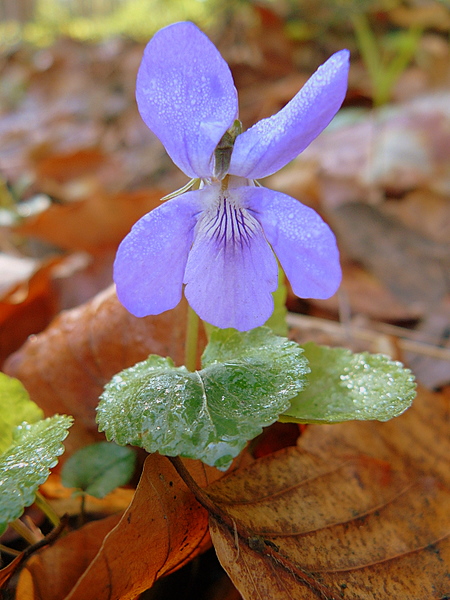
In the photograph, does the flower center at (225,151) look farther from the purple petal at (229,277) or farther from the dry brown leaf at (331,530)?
the dry brown leaf at (331,530)

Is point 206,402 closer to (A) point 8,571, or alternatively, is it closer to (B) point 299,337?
(A) point 8,571

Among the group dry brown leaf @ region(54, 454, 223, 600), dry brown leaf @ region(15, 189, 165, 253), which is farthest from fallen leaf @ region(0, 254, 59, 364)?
dry brown leaf @ region(54, 454, 223, 600)

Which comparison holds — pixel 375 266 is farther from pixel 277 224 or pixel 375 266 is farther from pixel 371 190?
pixel 277 224

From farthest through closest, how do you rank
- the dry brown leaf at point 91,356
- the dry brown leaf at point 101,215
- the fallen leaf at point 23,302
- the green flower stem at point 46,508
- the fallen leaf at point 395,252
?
1. the dry brown leaf at point 101,215
2. the fallen leaf at point 395,252
3. the fallen leaf at point 23,302
4. the dry brown leaf at point 91,356
5. the green flower stem at point 46,508

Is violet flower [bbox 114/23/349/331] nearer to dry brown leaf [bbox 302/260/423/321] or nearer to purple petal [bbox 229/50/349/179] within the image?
purple petal [bbox 229/50/349/179]

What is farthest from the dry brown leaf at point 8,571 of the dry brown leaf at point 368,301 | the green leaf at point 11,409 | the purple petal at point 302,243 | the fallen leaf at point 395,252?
the fallen leaf at point 395,252
